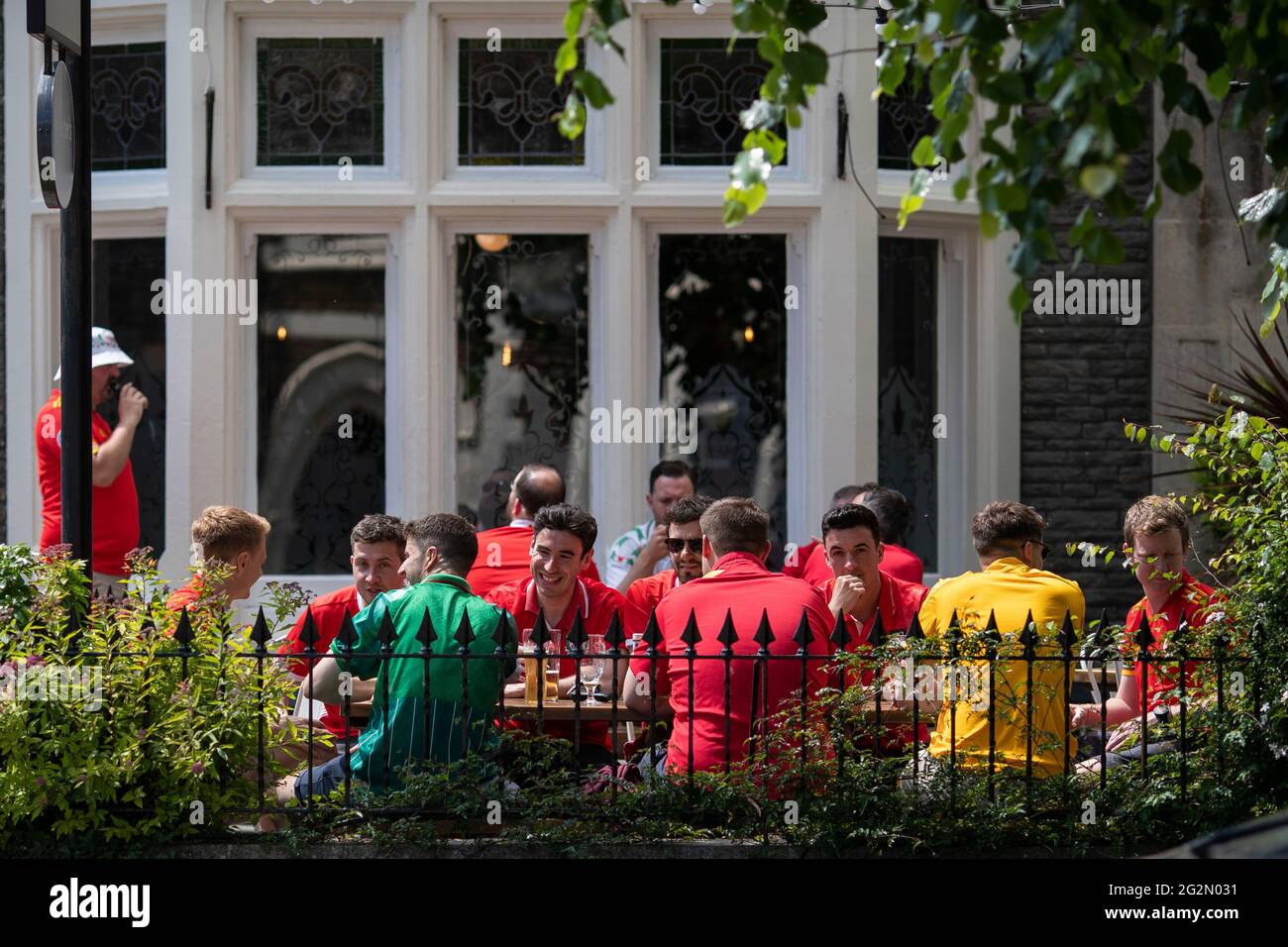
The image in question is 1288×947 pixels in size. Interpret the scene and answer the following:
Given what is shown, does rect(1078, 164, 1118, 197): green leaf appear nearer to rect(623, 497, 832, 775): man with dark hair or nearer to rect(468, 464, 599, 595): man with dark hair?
rect(623, 497, 832, 775): man with dark hair

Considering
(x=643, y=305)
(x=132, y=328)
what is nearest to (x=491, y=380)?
(x=643, y=305)

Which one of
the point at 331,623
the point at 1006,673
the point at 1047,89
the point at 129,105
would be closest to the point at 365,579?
the point at 331,623

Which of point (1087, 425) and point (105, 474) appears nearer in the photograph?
point (105, 474)

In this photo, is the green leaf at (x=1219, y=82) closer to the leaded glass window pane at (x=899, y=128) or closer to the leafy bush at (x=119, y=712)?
the leafy bush at (x=119, y=712)

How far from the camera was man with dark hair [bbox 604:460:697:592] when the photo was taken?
825 centimetres

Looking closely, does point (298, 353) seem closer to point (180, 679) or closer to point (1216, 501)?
point (180, 679)

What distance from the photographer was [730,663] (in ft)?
17.6

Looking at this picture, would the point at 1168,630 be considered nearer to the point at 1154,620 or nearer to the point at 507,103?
the point at 1154,620

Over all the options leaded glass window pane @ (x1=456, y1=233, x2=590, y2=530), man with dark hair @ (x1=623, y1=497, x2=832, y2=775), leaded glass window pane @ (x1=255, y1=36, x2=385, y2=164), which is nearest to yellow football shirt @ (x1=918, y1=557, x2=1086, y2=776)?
man with dark hair @ (x1=623, y1=497, x2=832, y2=775)

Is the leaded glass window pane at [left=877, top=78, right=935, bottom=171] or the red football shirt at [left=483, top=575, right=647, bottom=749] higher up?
the leaded glass window pane at [left=877, top=78, right=935, bottom=171]

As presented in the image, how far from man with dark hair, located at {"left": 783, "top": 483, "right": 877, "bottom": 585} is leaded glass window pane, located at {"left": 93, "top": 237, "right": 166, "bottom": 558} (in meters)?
3.50

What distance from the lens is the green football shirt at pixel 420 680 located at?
214 inches

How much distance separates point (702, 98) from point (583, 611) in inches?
139
